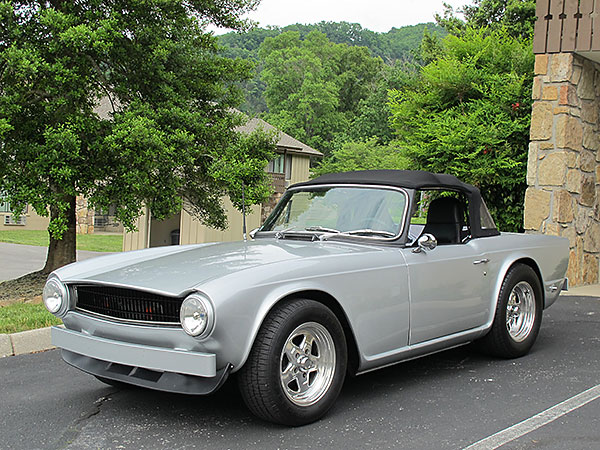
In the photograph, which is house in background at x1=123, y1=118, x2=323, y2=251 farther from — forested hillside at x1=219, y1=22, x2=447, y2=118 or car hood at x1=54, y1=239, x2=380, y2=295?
forested hillside at x1=219, y1=22, x2=447, y2=118

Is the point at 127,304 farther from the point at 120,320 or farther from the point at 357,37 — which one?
the point at 357,37

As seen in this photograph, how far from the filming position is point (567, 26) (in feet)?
32.9

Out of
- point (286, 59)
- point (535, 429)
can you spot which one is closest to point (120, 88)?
point (535, 429)

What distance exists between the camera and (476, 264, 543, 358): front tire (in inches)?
208

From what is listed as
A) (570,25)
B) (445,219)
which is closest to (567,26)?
(570,25)

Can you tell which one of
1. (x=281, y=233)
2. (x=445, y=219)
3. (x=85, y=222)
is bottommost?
(x=85, y=222)

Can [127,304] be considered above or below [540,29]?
below

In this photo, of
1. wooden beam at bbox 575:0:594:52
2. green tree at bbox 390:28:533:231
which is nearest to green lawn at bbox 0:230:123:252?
green tree at bbox 390:28:533:231

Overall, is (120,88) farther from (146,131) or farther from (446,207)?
(446,207)

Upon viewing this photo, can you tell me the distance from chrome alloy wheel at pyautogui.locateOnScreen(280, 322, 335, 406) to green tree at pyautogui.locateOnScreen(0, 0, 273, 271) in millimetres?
5802

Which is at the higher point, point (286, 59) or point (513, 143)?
point (286, 59)

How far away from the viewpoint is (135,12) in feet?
32.8

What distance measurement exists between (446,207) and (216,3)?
7027 millimetres

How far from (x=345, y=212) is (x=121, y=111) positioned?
6158 mm
